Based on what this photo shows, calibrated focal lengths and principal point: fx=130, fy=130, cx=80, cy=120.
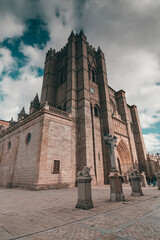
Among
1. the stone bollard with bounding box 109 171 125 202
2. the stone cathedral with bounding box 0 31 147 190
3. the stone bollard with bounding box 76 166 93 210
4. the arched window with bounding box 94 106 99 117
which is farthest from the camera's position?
the arched window with bounding box 94 106 99 117

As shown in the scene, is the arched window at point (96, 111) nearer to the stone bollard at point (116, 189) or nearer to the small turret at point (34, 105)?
the small turret at point (34, 105)

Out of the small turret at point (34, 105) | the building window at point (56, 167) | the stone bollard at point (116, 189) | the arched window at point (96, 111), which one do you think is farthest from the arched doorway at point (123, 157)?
the stone bollard at point (116, 189)

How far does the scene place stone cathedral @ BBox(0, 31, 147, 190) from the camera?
12.9 meters

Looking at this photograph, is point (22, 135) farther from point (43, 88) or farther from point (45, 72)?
point (45, 72)

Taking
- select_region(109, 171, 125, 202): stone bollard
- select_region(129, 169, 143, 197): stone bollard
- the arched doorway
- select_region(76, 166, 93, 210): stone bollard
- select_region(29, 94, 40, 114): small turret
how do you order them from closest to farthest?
select_region(76, 166, 93, 210): stone bollard → select_region(109, 171, 125, 202): stone bollard → select_region(129, 169, 143, 197): stone bollard → the arched doorway → select_region(29, 94, 40, 114): small turret

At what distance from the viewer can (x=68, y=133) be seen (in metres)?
15.5

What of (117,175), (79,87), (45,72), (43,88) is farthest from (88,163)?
(45,72)

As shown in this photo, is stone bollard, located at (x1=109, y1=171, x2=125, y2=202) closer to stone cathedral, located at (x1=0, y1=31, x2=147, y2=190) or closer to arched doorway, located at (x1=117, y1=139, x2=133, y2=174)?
stone cathedral, located at (x1=0, y1=31, x2=147, y2=190)

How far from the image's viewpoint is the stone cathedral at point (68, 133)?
42.4 ft

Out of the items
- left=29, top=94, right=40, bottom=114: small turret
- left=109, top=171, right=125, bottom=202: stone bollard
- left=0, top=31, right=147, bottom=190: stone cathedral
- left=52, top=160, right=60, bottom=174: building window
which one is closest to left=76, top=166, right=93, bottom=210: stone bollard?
left=109, top=171, right=125, bottom=202: stone bollard

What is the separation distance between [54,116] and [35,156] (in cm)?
464

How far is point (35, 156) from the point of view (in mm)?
12648

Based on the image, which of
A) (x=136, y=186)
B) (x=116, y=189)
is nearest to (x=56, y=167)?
(x=136, y=186)

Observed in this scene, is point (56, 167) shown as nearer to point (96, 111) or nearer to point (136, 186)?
point (136, 186)
